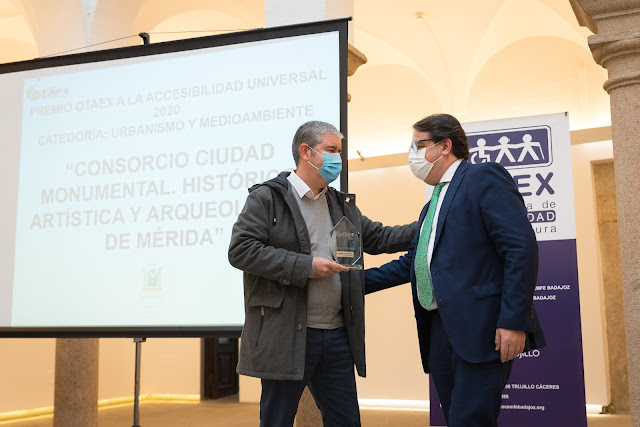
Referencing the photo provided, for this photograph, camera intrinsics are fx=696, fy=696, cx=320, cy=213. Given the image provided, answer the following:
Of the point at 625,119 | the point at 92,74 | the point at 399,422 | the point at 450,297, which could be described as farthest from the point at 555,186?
the point at 399,422

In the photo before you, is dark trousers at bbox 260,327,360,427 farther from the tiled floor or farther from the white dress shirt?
the tiled floor

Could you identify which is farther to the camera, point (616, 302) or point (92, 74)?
point (616, 302)

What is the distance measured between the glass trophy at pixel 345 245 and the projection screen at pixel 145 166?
58.1 inches

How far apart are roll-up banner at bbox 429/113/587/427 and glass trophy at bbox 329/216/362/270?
8.15 feet

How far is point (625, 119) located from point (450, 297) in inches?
68.6

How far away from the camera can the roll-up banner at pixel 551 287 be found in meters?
4.67

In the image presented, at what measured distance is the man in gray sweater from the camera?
248 centimetres

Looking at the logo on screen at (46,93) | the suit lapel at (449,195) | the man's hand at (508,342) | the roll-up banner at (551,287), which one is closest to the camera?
the man's hand at (508,342)

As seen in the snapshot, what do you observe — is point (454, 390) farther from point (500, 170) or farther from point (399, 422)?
point (399, 422)

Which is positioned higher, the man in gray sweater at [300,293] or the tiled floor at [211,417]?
the man in gray sweater at [300,293]

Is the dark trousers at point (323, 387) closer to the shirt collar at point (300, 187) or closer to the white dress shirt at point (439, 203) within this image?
the white dress shirt at point (439, 203)

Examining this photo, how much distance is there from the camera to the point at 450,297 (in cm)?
237

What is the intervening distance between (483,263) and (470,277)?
69 millimetres

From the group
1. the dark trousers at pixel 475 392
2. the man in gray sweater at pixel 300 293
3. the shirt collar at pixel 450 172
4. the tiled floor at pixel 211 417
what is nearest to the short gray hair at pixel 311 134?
the man in gray sweater at pixel 300 293
